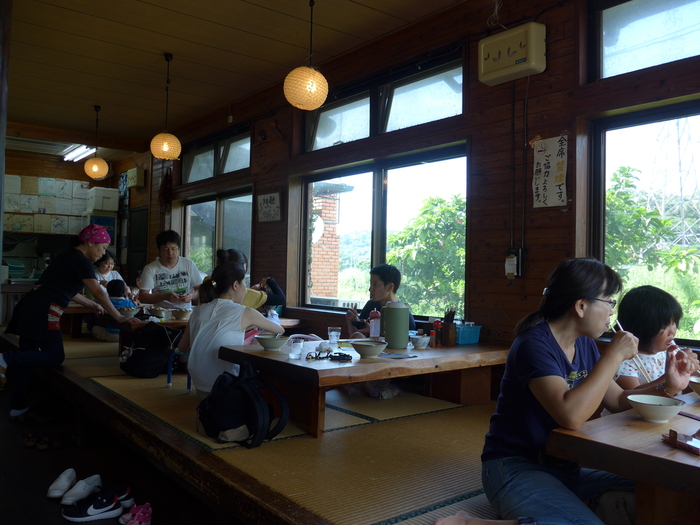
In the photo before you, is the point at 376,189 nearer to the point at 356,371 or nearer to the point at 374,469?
the point at 356,371

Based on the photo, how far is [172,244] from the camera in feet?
17.6

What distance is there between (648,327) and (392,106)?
345cm

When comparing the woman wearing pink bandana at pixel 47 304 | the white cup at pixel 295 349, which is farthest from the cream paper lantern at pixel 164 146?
the white cup at pixel 295 349

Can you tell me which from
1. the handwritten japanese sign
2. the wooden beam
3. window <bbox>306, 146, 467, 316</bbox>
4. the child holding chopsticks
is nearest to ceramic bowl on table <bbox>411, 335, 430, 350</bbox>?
window <bbox>306, 146, 467, 316</bbox>

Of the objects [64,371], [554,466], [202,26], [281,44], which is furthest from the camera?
[281,44]

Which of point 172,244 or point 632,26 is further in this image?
point 172,244

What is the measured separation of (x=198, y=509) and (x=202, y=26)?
4004 mm

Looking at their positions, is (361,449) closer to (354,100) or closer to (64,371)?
(64,371)

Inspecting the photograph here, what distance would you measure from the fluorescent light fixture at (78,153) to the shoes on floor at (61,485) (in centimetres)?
842

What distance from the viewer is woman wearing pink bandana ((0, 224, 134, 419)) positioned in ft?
14.1

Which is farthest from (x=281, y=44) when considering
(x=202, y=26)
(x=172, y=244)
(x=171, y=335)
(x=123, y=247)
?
(x=123, y=247)

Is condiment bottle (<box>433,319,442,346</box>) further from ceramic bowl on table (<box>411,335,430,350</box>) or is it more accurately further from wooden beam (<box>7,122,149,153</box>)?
wooden beam (<box>7,122,149,153</box>)

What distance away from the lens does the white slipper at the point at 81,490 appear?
2.88 metres

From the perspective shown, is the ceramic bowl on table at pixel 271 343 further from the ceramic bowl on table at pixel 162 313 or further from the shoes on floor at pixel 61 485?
the ceramic bowl on table at pixel 162 313
